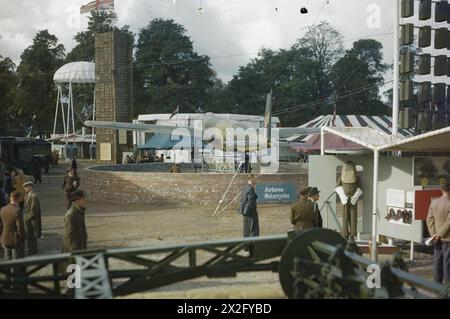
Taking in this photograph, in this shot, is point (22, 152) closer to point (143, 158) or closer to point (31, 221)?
point (143, 158)

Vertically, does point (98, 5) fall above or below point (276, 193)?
above

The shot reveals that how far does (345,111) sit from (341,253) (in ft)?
244

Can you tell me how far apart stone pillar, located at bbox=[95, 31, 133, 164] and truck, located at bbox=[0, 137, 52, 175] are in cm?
505

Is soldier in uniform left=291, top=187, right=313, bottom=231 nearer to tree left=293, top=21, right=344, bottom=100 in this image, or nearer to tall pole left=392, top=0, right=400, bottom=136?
tall pole left=392, top=0, right=400, bottom=136

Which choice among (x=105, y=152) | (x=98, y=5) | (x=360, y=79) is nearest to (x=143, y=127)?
(x=105, y=152)

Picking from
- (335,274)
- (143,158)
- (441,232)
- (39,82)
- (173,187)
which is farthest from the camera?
(39,82)

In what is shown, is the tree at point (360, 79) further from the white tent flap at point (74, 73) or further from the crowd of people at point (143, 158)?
the crowd of people at point (143, 158)

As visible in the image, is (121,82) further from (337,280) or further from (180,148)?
(337,280)

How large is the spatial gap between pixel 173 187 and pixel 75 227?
11.6m

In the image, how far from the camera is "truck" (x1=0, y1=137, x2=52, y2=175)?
35656 mm

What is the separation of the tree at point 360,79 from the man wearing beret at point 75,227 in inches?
2790

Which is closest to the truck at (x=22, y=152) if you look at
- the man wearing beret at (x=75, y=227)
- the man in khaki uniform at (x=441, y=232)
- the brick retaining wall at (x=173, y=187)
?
the brick retaining wall at (x=173, y=187)

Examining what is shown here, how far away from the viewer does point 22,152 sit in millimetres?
36781

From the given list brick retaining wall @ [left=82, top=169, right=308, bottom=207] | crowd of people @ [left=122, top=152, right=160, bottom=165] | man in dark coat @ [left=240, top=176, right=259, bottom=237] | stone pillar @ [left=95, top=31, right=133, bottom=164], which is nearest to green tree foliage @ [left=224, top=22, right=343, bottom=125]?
crowd of people @ [left=122, top=152, right=160, bottom=165]
